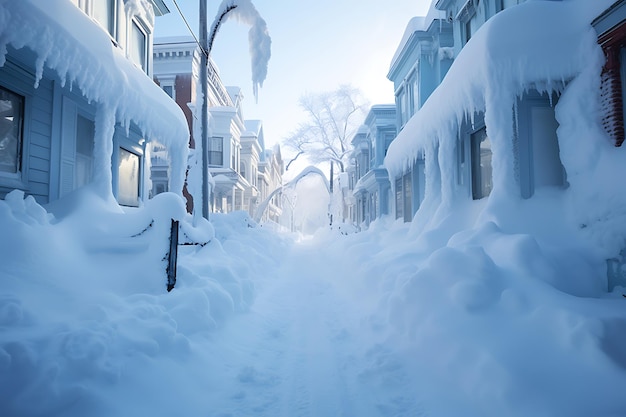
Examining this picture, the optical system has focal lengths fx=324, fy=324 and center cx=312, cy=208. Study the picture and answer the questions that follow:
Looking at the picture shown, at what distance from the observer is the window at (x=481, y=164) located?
786cm

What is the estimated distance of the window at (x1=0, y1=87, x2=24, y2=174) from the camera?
5.41 meters

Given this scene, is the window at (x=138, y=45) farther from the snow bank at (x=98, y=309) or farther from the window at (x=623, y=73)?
the window at (x=623, y=73)

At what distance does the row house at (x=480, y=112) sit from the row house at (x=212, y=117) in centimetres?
1038

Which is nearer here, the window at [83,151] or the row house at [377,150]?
the window at [83,151]

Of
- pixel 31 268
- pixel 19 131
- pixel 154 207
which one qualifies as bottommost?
pixel 31 268

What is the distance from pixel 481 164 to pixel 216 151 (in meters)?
18.2

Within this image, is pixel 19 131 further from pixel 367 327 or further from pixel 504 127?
pixel 504 127

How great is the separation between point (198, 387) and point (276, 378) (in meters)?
0.74

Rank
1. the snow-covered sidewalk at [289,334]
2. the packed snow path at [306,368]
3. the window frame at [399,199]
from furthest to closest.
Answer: the window frame at [399,199] < the packed snow path at [306,368] < the snow-covered sidewalk at [289,334]

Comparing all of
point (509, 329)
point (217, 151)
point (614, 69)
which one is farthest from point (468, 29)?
point (217, 151)

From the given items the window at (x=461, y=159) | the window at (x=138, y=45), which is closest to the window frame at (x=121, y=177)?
the window at (x=138, y=45)

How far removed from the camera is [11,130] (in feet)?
18.2

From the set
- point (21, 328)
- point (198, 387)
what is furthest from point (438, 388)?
point (21, 328)

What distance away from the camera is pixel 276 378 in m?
3.25
